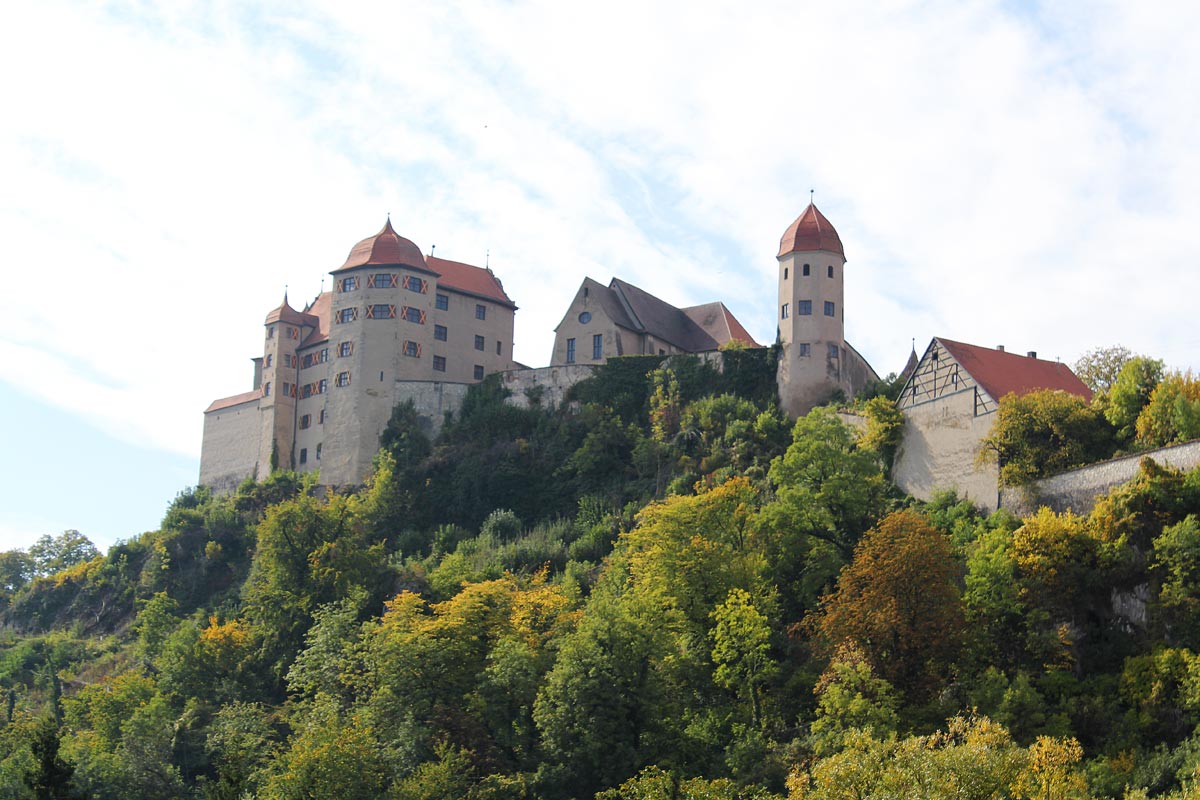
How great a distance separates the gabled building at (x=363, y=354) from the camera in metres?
83.2

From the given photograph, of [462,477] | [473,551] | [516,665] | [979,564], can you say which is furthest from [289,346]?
[979,564]

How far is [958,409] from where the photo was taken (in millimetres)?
61531

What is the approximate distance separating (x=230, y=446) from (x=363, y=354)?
14055mm

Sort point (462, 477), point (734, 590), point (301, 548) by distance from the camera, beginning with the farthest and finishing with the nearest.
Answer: point (462, 477) < point (301, 548) < point (734, 590)

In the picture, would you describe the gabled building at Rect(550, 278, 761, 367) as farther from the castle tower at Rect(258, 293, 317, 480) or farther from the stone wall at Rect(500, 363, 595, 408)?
the castle tower at Rect(258, 293, 317, 480)

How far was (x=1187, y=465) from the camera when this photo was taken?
52406 mm

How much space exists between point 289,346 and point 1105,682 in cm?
5362

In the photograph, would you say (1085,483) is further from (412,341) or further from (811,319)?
(412,341)

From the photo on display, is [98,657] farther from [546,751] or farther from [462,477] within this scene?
[546,751]

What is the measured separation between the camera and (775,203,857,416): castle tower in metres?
74.2

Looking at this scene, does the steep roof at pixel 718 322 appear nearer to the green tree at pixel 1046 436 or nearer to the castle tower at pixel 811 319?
the castle tower at pixel 811 319

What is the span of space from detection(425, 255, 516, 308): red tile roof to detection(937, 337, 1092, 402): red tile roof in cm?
3166

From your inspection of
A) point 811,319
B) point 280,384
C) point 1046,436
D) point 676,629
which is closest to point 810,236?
point 811,319

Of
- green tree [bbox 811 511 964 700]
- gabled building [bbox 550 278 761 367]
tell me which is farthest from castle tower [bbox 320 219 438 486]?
green tree [bbox 811 511 964 700]
